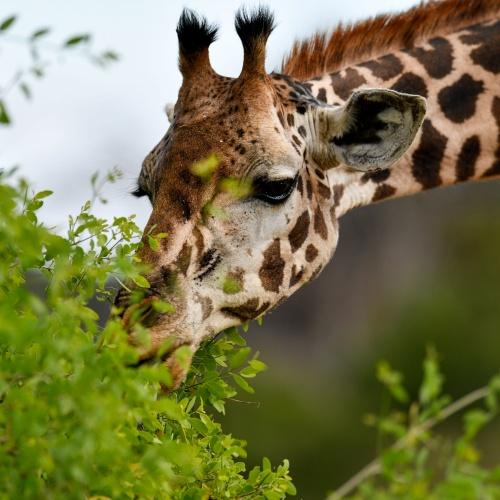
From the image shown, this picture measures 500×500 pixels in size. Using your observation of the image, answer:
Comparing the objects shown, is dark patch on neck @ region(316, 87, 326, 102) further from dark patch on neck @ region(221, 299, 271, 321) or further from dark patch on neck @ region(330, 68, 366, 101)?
dark patch on neck @ region(221, 299, 271, 321)

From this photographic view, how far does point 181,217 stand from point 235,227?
0.27 meters

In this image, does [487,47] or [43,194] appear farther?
[487,47]

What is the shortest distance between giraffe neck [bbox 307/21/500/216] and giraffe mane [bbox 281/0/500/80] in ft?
0.38

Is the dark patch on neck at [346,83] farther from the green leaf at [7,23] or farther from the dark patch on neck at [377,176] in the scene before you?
the green leaf at [7,23]

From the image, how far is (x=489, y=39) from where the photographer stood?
6.14 m

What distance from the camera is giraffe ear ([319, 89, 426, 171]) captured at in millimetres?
5027

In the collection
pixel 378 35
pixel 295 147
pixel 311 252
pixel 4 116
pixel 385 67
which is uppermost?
pixel 4 116

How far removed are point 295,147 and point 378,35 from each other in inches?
63.5

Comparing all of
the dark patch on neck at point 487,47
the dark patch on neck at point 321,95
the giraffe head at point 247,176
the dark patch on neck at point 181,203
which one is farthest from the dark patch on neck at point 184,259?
the dark patch on neck at point 487,47

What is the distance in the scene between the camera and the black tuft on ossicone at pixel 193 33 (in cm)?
533

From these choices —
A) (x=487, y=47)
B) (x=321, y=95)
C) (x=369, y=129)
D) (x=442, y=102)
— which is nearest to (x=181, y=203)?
(x=369, y=129)

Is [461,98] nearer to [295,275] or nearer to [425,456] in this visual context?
[295,275]

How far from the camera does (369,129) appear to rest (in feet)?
16.9

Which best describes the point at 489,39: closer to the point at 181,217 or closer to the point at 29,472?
the point at 181,217
